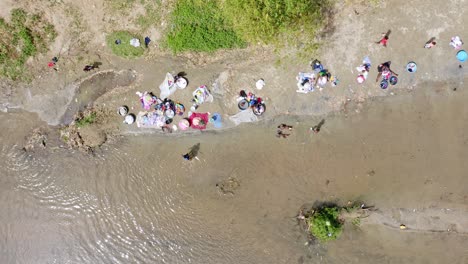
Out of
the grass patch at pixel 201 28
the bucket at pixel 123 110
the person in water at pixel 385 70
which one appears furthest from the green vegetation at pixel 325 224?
the bucket at pixel 123 110

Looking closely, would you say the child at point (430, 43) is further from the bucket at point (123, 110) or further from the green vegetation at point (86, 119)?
the green vegetation at point (86, 119)

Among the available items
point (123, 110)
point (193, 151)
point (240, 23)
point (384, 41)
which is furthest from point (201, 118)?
point (384, 41)

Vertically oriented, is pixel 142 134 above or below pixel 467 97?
below

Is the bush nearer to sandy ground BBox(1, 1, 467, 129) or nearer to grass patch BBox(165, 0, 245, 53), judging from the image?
grass patch BBox(165, 0, 245, 53)

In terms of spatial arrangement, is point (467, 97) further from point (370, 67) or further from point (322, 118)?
point (322, 118)

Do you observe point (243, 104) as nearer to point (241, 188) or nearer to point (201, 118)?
point (201, 118)

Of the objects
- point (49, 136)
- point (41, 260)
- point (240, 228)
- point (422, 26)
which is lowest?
point (41, 260)

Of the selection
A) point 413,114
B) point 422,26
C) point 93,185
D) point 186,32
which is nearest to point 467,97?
point 413,114
